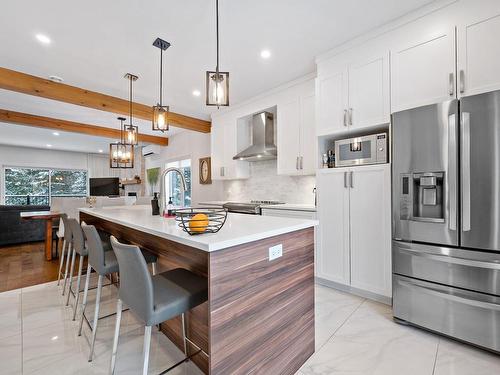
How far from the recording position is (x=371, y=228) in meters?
2.40

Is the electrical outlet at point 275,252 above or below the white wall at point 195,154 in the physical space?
below

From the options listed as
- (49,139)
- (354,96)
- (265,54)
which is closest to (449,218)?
(354,96)

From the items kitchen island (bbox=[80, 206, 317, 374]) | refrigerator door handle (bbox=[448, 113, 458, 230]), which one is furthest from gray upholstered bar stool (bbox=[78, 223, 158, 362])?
refrigerator door handle (bbox=[448, 113, 458, 230])

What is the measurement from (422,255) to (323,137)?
1.56m

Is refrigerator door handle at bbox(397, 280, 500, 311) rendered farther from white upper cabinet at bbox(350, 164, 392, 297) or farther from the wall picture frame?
the wall picture frame

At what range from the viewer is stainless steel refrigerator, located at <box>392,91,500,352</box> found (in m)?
1.64

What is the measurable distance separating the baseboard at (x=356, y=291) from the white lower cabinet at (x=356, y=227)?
4 cm

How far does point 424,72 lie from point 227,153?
3211mm

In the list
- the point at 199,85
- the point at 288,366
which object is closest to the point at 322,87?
the point at 199,85

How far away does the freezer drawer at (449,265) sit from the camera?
1635mm

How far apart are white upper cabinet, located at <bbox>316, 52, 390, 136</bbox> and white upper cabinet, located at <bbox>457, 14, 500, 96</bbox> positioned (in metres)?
0.54

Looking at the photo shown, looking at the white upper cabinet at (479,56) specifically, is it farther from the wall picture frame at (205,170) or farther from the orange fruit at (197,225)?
the wall picture frame at (205,170)

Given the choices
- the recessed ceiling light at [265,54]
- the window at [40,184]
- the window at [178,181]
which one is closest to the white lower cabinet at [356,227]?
the recessed ceiling light at [265,54]

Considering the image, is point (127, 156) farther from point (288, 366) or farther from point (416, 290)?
point (416, 290)
